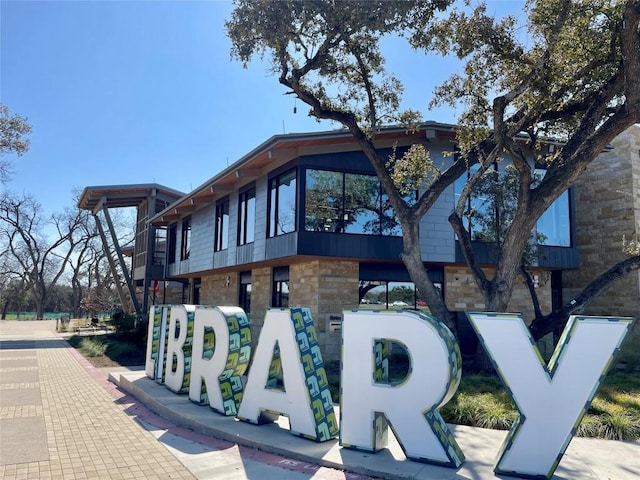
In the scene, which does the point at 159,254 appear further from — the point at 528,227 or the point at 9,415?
the point at 528,227

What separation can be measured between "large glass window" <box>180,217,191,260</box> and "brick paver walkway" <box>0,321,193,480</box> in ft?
42.6

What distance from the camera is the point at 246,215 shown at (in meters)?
17.8

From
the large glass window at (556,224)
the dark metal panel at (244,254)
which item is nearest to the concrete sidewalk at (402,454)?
the dark metal panel at (244,254)

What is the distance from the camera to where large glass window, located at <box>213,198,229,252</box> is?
19.8 metres

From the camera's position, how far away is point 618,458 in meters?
5.71

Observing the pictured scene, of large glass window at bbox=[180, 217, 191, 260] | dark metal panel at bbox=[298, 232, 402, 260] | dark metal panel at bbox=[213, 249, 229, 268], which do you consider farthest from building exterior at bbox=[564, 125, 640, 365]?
large glass window at bbox=[180, 217, 191, 260]

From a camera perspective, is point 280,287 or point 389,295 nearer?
point 389,295

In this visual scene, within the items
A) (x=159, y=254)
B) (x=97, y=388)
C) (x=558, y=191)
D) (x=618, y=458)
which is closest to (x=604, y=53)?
(x=558, y=191)

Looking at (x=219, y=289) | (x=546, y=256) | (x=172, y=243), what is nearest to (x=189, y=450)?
(x=546, y=256)

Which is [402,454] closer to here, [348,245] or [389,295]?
[348,245]

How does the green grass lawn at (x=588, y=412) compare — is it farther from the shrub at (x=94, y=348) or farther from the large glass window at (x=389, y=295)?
the shrub at (x=94, y=348)

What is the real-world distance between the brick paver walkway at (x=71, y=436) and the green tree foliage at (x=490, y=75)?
21.8ft

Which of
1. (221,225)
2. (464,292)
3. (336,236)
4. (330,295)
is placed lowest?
(330,295)

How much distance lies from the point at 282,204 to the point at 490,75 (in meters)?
6.87
